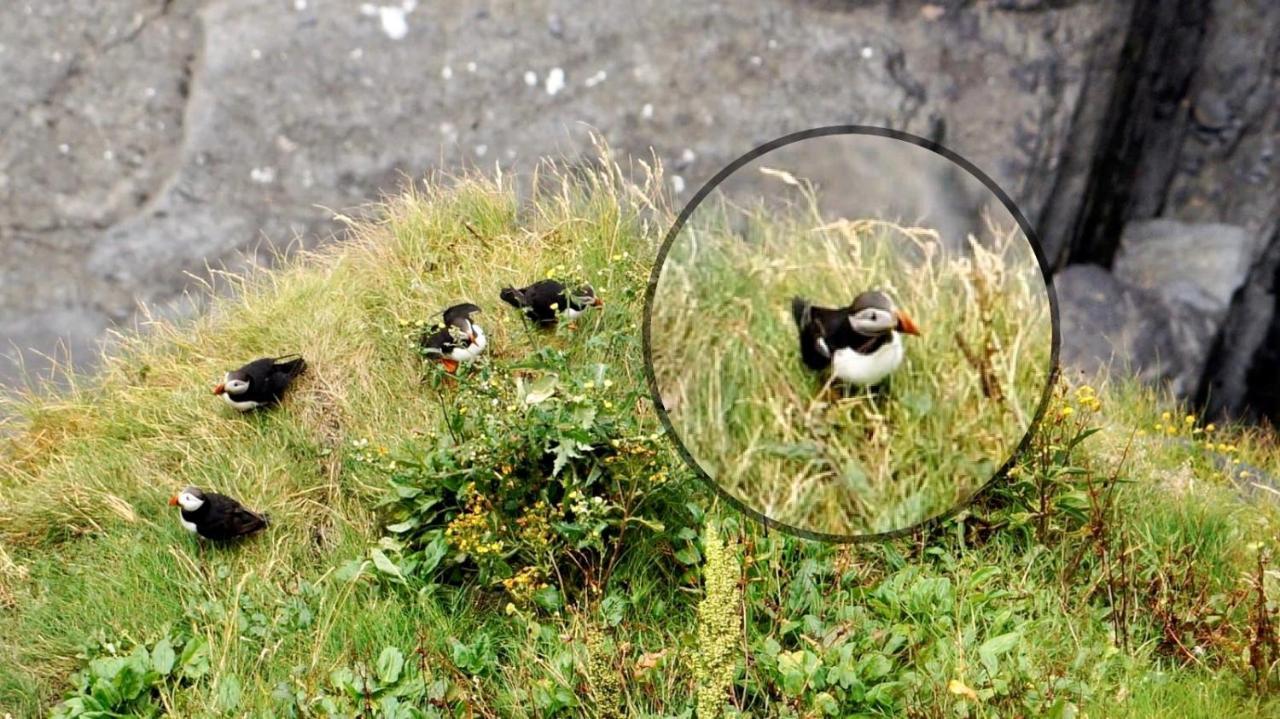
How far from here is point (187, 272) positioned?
5168 millimetres

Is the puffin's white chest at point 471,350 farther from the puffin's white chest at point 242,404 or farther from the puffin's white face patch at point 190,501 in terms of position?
the puffin's white face patch at point 190,501

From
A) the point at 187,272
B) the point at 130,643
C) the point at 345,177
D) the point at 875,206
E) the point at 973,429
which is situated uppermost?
the point at 875,206

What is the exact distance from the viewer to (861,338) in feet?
9.11

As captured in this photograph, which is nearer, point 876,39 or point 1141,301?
point 876,39

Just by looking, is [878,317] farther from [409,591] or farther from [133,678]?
[133,678]

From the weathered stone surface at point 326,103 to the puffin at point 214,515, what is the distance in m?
1.75

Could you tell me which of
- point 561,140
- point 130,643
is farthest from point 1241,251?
point 130,643

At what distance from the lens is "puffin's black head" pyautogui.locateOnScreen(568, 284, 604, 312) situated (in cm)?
390

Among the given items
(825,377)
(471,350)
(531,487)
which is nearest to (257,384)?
(471,350)

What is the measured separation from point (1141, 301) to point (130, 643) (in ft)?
18.4

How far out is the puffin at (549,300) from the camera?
12.8 ft

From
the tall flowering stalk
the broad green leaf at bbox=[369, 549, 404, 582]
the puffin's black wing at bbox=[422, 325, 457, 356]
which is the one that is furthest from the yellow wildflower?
the puffin's black wing at bbox=[422, 325, 457, 356]

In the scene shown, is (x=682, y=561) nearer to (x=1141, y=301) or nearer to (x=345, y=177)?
(x=345, y=177)

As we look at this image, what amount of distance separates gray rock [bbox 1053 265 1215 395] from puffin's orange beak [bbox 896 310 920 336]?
404 centimetres
